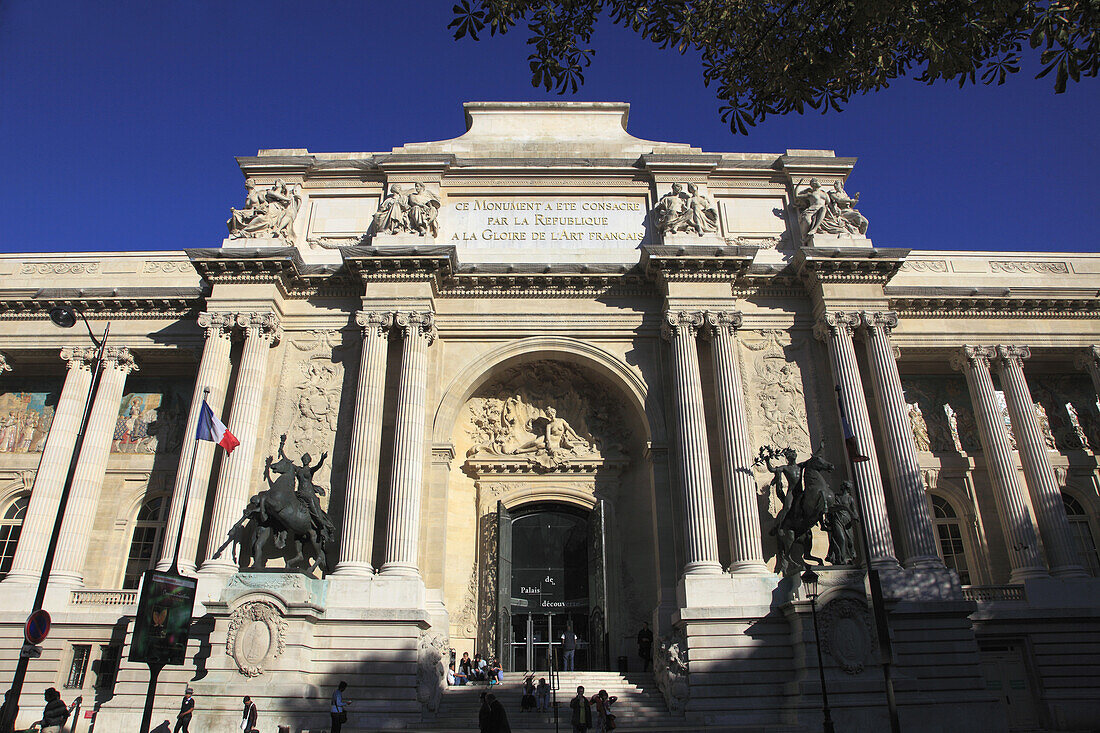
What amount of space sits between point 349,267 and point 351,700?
11865 millimetres

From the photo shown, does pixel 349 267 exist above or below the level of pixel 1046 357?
above

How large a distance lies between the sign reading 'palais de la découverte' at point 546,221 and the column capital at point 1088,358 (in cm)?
1489

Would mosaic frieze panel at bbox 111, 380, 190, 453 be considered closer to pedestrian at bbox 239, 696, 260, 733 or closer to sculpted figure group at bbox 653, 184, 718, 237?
pedestrian at bbox 239, 696, 260, 733

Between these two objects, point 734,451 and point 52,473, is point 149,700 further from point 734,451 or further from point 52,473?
point 734,451

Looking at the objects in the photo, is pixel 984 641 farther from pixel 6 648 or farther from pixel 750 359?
pixel 6 648

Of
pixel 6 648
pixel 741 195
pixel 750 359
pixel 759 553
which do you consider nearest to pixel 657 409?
pixel 750 359

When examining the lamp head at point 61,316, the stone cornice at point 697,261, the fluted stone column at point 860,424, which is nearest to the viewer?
the lamp head at point 61,316

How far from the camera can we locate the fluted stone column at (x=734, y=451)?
18.9 m

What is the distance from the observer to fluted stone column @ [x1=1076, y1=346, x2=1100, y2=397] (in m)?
23.8

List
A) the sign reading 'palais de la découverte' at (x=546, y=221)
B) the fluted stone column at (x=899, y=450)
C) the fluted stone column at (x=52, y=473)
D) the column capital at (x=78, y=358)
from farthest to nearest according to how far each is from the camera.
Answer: the sign reading 'palais de la découverte' at (x=546, y=221)
the column capital at (x=78, y=358)
the fluted stone column at (x=52, y=473)
the fluted stone column at (x=899, y=450)

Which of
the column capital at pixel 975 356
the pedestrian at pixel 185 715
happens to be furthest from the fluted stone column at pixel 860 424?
the pedestrian at pixel 185 715

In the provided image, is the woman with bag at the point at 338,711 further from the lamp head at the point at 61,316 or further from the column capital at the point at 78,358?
the column capital at the point at 78,358

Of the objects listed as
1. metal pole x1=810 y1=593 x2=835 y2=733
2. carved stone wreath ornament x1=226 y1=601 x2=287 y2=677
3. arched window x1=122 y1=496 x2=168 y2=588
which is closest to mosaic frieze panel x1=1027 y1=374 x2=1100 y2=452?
metal pole x1=810 y1=593 x2=835 y2=733

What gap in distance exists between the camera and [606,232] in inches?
938
